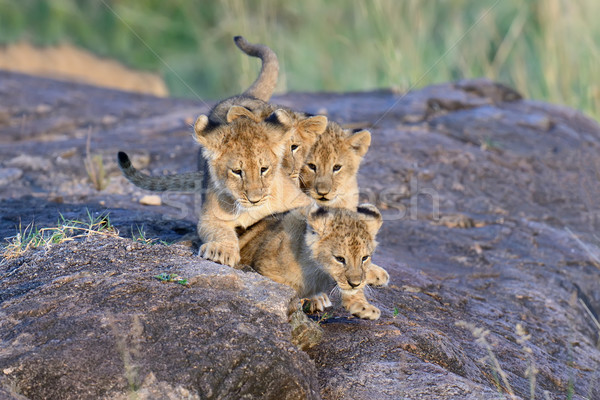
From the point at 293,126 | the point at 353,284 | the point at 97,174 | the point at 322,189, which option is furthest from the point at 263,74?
the point at 353,284

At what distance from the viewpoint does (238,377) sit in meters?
3.47

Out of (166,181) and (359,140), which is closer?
(166,181)

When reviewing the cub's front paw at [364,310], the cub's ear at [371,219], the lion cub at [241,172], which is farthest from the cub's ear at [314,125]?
the cub's front paw at [364,310]

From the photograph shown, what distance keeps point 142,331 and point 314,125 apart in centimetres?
283

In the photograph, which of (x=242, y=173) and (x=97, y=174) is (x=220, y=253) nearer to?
(x=242, y=173)

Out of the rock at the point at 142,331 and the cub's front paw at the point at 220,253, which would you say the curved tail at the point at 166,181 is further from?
the rock at the point at 142,331

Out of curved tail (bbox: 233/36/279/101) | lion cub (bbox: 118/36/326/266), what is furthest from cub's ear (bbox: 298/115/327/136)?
curved tail (bbox: 233/36/279/101)

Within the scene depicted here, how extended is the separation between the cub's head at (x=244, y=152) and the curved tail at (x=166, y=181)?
838 millimetres

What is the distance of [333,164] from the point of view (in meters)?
6.09

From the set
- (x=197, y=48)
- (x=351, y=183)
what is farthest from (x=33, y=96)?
(x=351, y=183)

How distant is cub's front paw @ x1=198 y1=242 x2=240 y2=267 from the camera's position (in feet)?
15.7

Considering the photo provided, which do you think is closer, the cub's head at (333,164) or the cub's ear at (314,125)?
the cub's head at (333,164)

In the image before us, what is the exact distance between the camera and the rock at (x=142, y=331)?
3.38 metres

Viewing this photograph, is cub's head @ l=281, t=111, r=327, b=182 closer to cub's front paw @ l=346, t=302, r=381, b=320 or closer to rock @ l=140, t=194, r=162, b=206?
cub's front paw @ l=346, t=302, r=381, b=320
